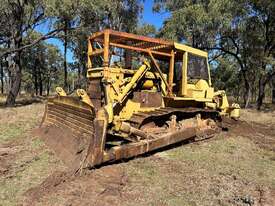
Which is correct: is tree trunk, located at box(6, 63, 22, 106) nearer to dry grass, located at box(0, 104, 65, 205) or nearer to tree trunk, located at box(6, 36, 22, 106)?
tree trunk, located at box(6, 36, 22, 106)

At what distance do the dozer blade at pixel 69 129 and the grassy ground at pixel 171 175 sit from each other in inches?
9.9

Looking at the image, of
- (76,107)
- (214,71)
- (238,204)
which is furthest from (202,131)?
(214,71)

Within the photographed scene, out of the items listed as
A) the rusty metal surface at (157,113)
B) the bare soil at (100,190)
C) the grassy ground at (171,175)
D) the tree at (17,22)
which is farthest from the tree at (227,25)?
the bare soil at (100,190)

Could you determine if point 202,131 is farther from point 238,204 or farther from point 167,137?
point 238,204

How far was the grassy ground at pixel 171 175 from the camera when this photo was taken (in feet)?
17.9

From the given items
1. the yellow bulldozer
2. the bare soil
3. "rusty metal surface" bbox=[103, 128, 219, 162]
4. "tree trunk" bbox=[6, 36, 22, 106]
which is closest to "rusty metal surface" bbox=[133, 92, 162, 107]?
the yellow bulldozer

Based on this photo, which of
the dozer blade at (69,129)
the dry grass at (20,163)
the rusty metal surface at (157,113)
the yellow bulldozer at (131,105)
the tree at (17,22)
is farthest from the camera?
the tree at (17,22)

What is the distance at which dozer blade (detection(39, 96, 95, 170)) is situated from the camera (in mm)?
6910

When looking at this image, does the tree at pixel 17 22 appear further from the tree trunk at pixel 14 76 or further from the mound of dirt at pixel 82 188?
the mound of dirt at pixel 82 188

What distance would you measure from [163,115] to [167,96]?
804mm

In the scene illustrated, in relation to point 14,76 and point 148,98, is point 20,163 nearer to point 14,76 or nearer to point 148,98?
point 148,98

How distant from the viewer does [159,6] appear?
27766mm

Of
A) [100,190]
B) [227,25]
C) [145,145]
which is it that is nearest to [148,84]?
[145,145]

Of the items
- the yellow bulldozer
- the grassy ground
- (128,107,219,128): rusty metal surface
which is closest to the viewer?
the grassy ground
